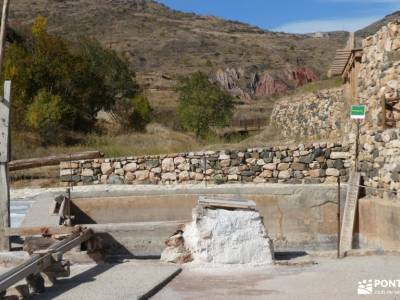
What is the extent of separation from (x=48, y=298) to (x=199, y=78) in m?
29.5

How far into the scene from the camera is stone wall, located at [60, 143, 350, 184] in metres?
16.8

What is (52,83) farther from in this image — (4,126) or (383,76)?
(383,76)

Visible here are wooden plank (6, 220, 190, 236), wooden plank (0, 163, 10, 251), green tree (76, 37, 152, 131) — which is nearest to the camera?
wooden plank (6, 220, 190, 236)

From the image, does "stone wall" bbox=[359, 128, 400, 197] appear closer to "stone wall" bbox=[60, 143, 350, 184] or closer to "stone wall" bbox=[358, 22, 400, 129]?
"stone wall" bbox=[358, 22, 400, 129]

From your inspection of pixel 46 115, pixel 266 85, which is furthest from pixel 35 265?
pixel 266 85

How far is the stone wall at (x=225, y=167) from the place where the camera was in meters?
16.8

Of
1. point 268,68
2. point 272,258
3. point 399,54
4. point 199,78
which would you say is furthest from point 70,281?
point 268,68

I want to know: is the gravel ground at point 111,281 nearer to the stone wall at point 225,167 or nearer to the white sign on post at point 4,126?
the white sign on post at point 4,126

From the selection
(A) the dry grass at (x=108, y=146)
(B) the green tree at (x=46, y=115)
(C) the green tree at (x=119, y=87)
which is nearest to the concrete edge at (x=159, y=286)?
(A) the dry grass at (x=108, y=146)

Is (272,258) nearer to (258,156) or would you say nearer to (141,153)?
(258,156)

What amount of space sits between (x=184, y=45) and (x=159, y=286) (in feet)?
→ 246

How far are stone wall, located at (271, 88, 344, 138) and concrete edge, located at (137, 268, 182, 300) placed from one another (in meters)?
14.5

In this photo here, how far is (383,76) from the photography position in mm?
13773

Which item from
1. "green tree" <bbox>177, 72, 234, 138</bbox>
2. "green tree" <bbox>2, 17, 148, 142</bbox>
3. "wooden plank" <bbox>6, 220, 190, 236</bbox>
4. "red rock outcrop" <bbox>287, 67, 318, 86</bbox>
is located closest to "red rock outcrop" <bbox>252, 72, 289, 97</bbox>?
"red rock outcrop" <bbox>287, 67, 318, 86</bbox>
